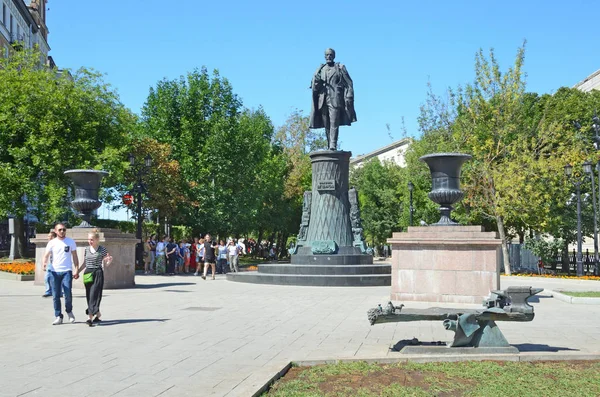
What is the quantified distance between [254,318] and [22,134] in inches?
827

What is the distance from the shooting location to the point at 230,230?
38094 millimetres

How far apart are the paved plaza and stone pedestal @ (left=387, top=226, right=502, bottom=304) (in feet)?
2.67

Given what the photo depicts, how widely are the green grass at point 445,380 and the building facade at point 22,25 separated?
3577cm

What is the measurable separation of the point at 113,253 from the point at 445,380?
42.2ft

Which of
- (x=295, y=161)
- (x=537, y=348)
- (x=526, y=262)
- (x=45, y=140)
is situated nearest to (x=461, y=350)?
(x=537, y=348)

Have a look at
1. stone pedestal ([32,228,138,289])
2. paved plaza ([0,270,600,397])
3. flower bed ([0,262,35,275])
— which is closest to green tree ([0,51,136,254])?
A: flower bed ([0,262,35,275])

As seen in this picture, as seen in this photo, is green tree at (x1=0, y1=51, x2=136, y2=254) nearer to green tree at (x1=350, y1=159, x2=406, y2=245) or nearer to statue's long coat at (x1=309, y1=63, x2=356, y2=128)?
statue's long coat at (x1=309, y1=63, x2=356, y2=128)

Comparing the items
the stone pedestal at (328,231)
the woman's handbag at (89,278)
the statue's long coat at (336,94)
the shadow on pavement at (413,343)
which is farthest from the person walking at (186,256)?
the shadow on pavement at (413,343)

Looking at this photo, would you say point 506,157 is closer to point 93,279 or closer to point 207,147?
point 207,147

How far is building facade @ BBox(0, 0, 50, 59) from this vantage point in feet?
142

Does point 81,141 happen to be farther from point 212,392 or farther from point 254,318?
point 212,392

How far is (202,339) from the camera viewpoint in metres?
8.64

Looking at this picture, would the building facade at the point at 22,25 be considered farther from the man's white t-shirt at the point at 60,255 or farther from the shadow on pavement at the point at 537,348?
the shadow on pavement at the point at 537,348

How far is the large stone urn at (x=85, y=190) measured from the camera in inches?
677
